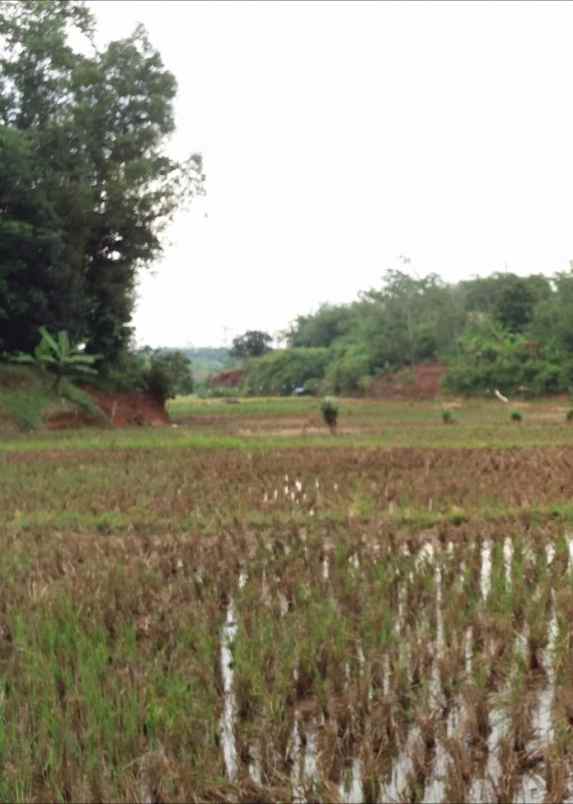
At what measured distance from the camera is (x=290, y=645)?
12.5 ft

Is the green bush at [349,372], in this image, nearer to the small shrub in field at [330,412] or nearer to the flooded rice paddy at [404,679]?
the small shrub in field at [330,412]

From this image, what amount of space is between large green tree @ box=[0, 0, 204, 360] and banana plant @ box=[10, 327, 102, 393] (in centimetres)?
47

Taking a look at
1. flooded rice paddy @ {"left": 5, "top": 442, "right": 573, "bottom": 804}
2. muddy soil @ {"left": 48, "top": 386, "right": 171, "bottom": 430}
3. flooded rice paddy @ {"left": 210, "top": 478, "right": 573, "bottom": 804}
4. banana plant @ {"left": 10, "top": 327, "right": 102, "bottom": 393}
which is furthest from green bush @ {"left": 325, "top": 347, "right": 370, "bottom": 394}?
flooded rice paddy @ {"left": 210, "top": 478, "right": 573, "bottom": 804}

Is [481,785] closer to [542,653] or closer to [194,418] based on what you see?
[542,653]

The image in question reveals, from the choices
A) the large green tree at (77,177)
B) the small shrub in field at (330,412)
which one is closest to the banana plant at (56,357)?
the large green tree at (77,177)

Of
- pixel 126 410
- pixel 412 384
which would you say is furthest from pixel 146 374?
pixel 412 384

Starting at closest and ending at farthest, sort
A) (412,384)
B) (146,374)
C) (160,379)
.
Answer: (146,374)
(160,379)
(412,384)

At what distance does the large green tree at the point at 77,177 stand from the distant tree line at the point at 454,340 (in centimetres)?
1586

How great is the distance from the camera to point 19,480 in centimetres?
1012

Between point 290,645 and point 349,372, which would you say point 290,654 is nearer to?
point 290,645

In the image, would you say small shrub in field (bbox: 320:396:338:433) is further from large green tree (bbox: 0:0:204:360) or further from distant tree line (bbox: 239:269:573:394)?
distant tree line (bbox: 239:269:573:394)

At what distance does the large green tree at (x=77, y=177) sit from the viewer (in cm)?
1867

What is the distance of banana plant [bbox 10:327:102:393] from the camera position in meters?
18.4

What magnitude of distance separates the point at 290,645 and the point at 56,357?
53.8ft
